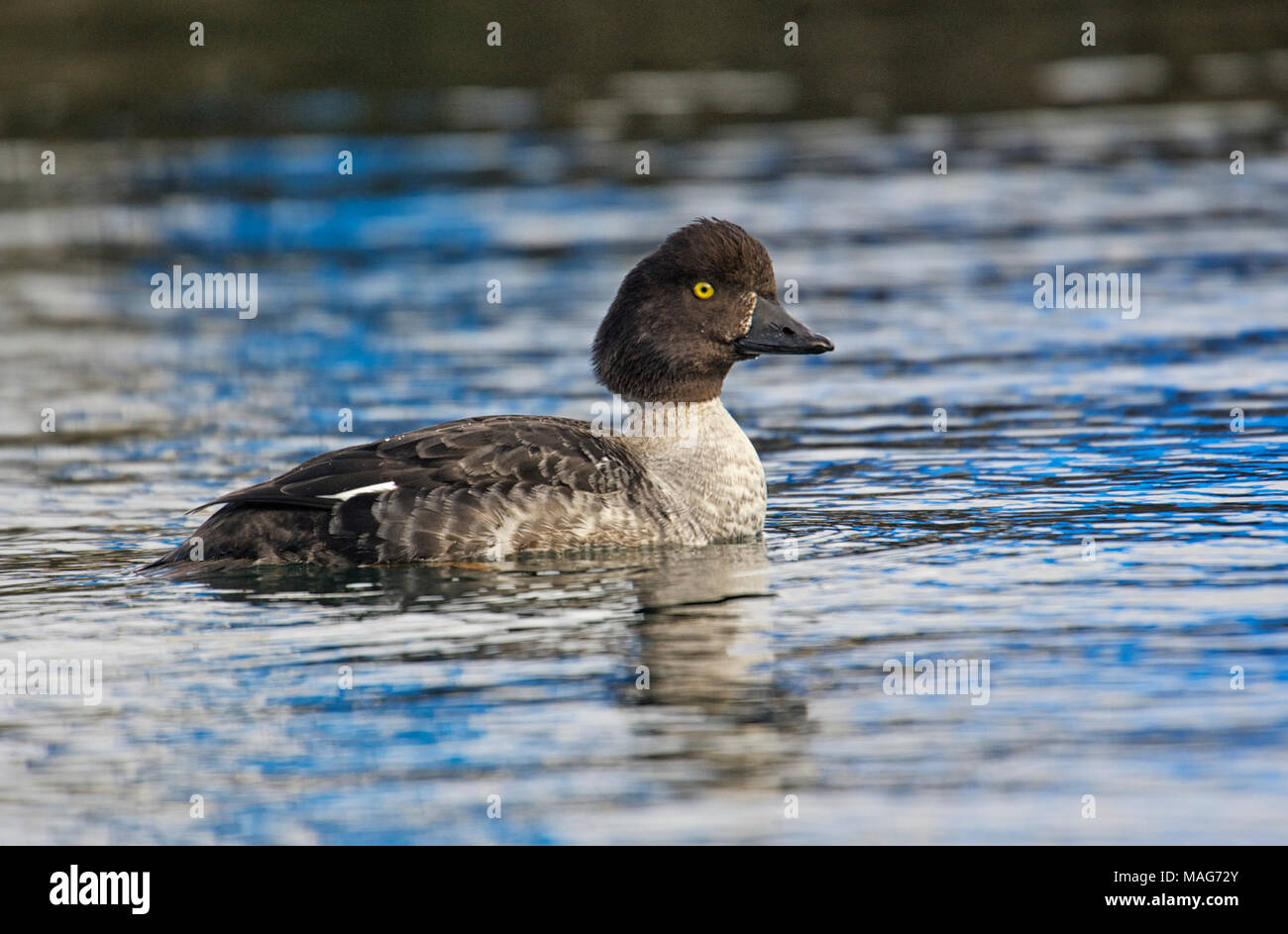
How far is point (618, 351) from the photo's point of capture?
12.2m

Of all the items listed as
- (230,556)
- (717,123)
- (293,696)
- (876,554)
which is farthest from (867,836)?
(717,123)

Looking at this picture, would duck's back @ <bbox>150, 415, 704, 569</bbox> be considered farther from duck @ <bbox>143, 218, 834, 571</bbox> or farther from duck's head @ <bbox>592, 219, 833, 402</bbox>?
duck's head @ <bbox>592, 219, 833, 402</bbox>

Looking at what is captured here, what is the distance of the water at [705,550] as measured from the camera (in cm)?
783

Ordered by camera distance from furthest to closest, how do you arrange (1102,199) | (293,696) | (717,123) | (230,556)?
1. (717,123)
2. (1102,199)
3. (230,556)
4. (293,696)

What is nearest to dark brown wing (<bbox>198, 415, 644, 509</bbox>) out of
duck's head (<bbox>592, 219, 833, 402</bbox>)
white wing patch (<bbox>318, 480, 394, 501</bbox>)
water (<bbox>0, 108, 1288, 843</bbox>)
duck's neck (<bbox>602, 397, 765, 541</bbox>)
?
white wing patch (<bbox>318, 480, 394, 501</bbox>)

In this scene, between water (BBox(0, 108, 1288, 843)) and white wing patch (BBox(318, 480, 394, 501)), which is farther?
white wing patch (BBox(318, 480, 394, 501))

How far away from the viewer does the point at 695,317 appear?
1205cm

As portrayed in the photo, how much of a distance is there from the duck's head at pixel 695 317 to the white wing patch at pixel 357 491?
1.81 m

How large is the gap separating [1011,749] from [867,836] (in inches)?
41.0

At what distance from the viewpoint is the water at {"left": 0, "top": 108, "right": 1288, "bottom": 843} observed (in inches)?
308

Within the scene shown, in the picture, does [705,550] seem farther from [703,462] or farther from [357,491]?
[357,491]

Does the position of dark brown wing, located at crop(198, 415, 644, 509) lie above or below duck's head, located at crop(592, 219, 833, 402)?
below

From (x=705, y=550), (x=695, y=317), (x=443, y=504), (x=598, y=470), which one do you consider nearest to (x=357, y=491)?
(x=443, y=504)

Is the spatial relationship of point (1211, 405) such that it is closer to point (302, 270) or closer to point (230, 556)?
point (230, 556)
